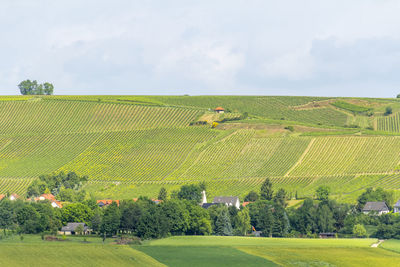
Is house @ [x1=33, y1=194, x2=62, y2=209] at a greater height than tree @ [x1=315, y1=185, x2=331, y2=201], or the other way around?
tree @ [x1=315, y1=185, x2=331, y2=201]

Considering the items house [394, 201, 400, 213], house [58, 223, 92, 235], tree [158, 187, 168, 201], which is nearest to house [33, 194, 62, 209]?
tree [158, 187, 168, 201]

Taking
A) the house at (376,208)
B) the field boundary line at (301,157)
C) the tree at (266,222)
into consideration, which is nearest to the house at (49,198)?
the tree at (266,222)

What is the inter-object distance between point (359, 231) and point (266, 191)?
33.3 metres

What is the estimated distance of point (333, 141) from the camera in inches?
7726

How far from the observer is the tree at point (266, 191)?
16327 centimetres

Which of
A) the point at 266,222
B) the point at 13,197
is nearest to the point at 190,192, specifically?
the point at 266,222

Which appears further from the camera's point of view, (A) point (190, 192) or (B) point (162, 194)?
(A) point (190, 192)

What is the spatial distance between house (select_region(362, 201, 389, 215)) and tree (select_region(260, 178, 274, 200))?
18723mm

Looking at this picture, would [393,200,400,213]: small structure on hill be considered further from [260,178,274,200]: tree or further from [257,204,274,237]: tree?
[257,204,274,237]: tree

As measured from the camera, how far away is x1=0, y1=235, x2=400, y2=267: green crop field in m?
92.8

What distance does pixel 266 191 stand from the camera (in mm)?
164375

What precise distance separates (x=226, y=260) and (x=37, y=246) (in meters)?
24.1

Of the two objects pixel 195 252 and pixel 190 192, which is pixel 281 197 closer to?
pixel 190 192

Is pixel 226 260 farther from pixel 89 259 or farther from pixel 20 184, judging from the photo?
pixel 20 184
